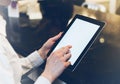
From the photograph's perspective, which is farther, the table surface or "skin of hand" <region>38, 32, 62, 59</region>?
"skin of hand" <region>38, 32, 62, 59</region>

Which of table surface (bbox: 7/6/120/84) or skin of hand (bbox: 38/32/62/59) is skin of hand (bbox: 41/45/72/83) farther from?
skin of hand (bbox: 38/32/62/59)

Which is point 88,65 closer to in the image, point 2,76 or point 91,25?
point 91,25

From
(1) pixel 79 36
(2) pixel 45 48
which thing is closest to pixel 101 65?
(1) pixel 79 36

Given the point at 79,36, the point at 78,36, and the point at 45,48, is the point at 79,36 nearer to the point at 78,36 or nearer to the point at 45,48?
the point at 78,36

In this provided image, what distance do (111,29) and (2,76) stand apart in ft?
2.81

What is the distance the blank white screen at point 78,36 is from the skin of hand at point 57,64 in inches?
0.9

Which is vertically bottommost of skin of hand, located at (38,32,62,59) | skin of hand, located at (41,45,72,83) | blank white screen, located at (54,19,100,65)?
skin of hand, located at (38,32,62,59)

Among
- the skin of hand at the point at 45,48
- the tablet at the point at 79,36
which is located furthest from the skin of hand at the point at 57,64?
the skin of hand at the point at 45,48

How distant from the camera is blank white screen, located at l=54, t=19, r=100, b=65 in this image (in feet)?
3.87

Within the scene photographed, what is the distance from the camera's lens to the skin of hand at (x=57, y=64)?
1174 millimetres

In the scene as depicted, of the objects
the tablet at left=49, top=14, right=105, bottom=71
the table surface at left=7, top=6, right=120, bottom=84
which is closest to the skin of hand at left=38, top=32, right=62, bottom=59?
the tablet at left=49, top=14, right=105, bottom=71

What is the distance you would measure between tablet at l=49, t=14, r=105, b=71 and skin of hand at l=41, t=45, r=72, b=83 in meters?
0.02

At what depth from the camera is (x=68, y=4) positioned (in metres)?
2.38

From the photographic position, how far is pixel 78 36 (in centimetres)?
125
